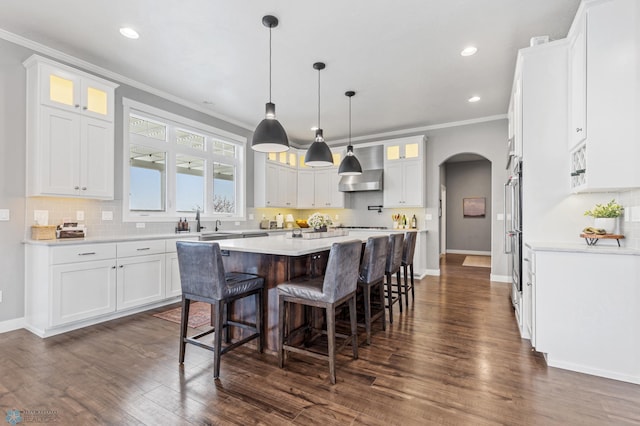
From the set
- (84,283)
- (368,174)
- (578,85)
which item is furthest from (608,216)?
(84,283)

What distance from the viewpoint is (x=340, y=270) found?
86.2 inches

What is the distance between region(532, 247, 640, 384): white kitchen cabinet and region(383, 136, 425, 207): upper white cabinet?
3.60 m

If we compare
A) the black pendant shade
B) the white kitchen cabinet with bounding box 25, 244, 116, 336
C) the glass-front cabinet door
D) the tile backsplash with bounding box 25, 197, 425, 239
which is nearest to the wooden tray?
the black pendant shade

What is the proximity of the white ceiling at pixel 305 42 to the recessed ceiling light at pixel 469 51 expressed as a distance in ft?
0.18

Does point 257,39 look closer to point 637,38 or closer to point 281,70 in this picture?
point 281,70

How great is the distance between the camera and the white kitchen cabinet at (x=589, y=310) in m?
2.16

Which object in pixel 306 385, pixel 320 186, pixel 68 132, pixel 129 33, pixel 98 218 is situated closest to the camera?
pixel 306 385

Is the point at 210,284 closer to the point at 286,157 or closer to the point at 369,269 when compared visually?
the point at 369,269

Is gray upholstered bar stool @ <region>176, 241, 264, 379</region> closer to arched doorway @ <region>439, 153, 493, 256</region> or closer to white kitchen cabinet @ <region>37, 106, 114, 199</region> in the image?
white kitchen cabinet @ <region>37, 106, 114, 199</region>

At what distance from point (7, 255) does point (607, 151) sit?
18.1ft

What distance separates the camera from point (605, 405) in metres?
1.88

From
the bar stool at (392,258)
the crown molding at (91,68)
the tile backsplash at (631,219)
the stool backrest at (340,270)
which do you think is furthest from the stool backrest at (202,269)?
the tile backsplash at (631,219)

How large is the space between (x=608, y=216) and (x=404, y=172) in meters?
3.74

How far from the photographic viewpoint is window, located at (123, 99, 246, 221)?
4289mm
